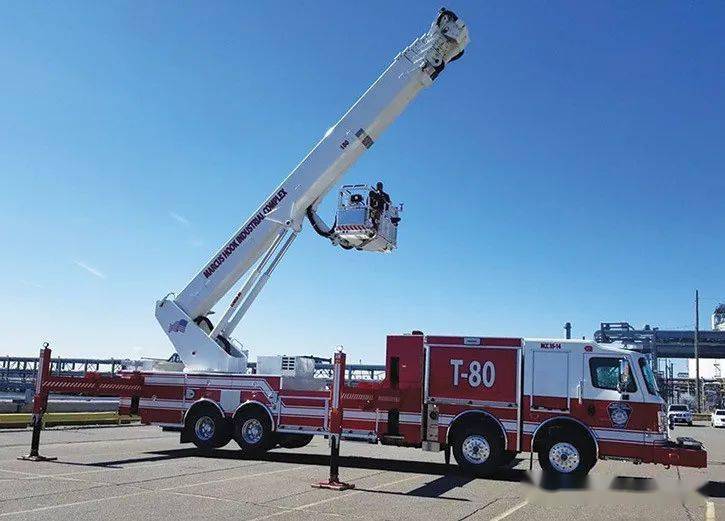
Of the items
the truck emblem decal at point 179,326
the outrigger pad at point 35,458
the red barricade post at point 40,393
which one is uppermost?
the truck emblem decal at point 179,326

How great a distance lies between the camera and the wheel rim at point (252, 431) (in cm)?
1516

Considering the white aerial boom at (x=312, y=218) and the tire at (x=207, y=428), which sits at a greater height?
the white aerial boom at (x=312, y=218)

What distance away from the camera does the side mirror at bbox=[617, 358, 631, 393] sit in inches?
501

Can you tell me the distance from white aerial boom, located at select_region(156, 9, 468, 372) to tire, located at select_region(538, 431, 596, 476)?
20.6 ft

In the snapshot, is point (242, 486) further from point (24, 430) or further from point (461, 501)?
point (24, 430)

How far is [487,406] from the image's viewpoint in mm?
13289

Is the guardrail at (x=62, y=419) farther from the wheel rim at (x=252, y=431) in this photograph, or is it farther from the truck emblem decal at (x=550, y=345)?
the truck emblem decal at (x=550, y=345)

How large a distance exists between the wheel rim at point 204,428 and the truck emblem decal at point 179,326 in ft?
7.85

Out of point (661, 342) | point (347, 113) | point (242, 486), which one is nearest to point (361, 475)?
point (242, 486)

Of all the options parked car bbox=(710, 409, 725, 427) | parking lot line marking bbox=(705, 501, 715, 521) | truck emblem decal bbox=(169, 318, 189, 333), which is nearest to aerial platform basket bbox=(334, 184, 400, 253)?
truck emblem decal bbox=(169, 318, 189, 333)

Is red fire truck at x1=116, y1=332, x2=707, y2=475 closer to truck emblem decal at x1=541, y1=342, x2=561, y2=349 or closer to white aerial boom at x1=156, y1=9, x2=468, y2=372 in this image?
truck emblem decal at x1=541, y1=342, x2=561, y2=349

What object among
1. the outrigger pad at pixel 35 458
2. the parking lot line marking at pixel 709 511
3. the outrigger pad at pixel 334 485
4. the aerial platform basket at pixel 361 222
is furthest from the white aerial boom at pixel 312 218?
the parking lot line marking at pixel 709 511

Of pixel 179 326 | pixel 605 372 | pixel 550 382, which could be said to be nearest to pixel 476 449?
pixel 550 382

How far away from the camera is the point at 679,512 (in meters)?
9.65
